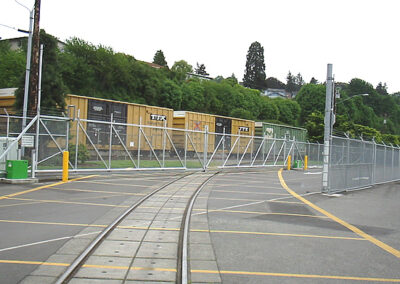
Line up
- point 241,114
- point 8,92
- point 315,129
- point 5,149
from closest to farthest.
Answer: point 5,149, point 8,92, point 315,129, point 241,114

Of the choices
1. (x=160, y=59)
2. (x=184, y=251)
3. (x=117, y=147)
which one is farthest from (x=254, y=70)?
(x=184, y=251)

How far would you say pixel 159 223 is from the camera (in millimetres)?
8477

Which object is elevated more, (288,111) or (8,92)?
(288,111)

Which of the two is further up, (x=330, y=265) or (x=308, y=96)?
(x=308, y=96)

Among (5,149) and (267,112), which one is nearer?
(5,149)

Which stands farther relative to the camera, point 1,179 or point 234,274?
point 1,179

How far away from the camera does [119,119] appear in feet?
88.9

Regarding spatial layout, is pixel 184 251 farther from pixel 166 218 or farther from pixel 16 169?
pixel 16 169

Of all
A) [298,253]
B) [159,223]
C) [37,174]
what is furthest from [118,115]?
[298,253]

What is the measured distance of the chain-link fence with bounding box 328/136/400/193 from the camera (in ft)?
51.3

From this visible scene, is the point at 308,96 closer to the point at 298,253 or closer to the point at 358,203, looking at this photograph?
the point at 358,203

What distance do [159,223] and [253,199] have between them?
5.24 m

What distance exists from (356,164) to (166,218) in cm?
1132

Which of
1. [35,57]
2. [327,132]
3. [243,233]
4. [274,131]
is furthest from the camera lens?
[274,131]
